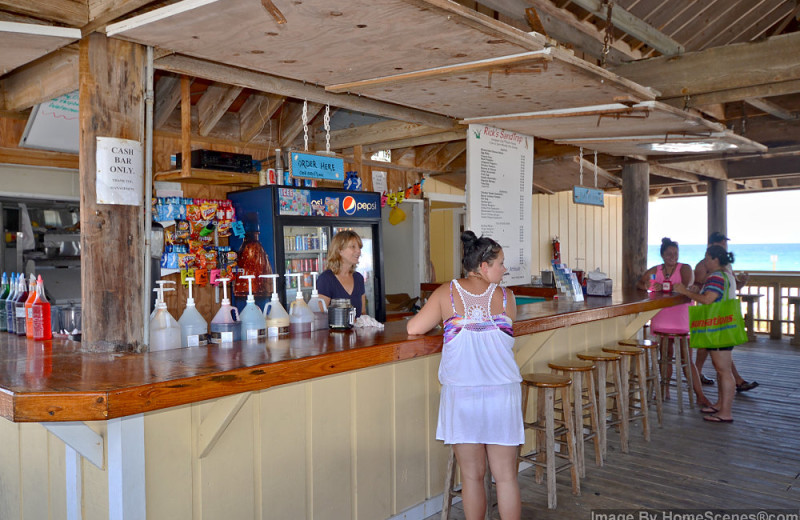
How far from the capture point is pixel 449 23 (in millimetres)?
2387

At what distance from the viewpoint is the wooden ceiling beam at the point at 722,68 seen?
13.2 ft

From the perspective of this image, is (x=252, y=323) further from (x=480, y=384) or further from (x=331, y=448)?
(x=480, y=384)

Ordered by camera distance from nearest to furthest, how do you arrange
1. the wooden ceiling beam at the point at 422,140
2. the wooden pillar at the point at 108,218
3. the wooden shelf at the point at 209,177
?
the wooden pillar at the point at 108,218, the wooden shelf at the point at 209,177, the wooden ceiling beam at the point at 422,140

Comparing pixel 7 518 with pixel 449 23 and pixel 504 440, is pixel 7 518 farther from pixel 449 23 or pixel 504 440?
pixel 449 23

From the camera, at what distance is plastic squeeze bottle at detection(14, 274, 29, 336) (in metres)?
3.36

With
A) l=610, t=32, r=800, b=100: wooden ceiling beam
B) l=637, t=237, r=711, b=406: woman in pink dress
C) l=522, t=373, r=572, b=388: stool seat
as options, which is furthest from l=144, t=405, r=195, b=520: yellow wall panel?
l=637, t=237, r=711, b=406: woman in pink dress

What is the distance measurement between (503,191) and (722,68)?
5.51 ft

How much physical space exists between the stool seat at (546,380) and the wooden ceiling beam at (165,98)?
12.3 ft

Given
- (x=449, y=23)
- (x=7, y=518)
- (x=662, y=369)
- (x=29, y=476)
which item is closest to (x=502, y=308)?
(x=449, y=23)

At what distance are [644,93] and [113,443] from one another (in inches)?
123

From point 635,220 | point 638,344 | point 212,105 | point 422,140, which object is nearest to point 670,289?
point 638,344

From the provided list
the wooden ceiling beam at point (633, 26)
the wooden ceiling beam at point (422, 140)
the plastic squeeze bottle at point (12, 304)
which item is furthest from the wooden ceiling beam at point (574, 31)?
the plastic squeeze bottle at point (12, 304)

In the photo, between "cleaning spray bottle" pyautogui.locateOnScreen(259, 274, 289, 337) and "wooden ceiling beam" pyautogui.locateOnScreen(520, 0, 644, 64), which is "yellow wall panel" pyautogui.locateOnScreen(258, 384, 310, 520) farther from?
"wooden ceiling beam" pyautogui.locateOnScreen(520, 0, 644, 64)

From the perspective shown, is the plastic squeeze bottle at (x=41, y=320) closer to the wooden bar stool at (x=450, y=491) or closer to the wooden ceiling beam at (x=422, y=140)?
the wooden bar stool at (x=450, y=491)
